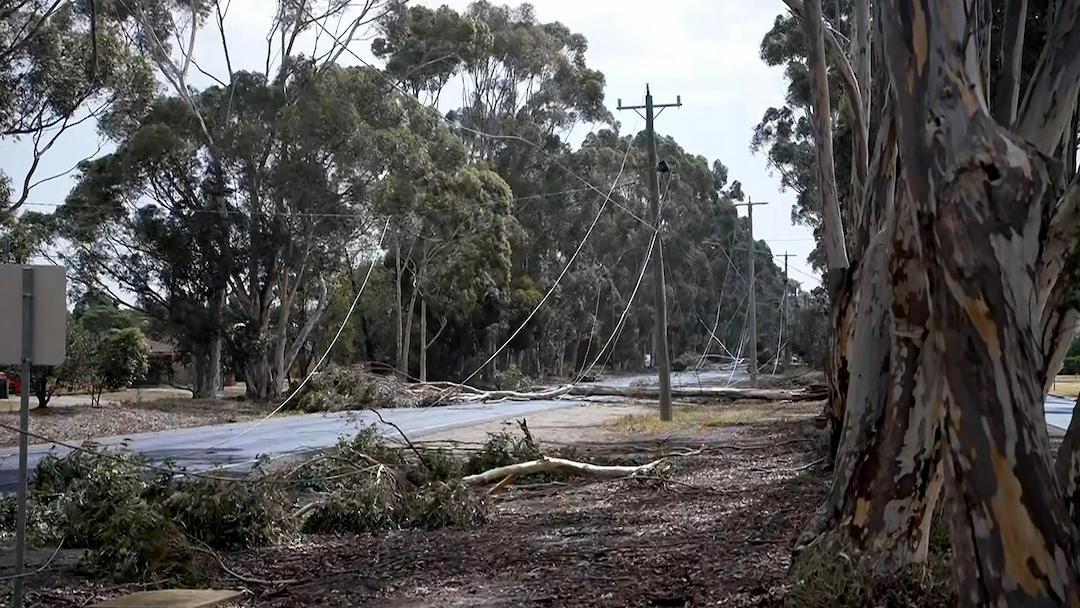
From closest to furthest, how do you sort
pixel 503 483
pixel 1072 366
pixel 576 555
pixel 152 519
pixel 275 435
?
pixel 152 519 < pixel 576 555 < pixel 503 483 < pixel 275 435 < pixel 1072 366

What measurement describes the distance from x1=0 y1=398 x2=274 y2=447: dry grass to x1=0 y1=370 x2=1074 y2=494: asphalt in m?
1.17

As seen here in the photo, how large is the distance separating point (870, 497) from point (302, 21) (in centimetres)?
3597

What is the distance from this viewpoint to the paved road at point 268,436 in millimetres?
17816

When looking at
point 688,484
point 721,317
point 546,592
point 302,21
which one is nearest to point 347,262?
point 302,21

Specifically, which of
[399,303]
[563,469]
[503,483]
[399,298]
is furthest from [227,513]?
[399,303]

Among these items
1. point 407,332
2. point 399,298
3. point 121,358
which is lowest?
point 121,358

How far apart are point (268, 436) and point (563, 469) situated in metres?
10.9

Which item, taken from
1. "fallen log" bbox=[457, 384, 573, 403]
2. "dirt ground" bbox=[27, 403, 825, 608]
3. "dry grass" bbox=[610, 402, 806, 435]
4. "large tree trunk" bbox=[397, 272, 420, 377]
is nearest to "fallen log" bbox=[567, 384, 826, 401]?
"dry grass" bbox=[610, 402, 806, 435]

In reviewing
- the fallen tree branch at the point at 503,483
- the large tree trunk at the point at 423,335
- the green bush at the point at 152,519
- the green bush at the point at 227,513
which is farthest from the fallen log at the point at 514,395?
the green bush at the point at 227,513

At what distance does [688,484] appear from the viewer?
44.1 ft

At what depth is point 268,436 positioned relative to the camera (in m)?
23.4

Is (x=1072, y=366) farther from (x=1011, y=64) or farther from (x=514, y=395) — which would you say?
(x=1011, y=64)

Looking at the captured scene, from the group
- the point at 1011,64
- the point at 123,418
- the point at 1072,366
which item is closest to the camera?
the point at 1011,64

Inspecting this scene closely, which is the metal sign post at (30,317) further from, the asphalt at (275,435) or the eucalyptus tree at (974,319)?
the asphalt at (275,435)
